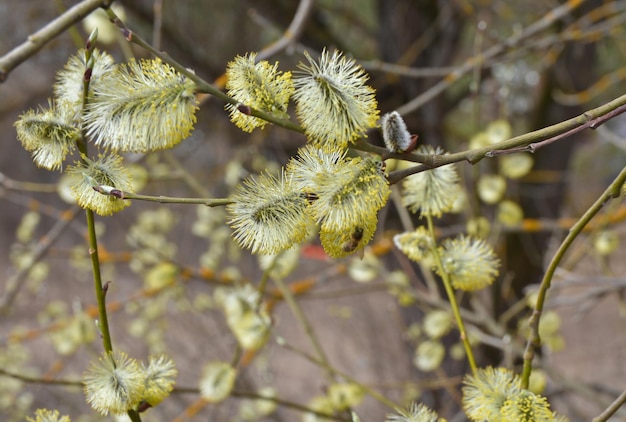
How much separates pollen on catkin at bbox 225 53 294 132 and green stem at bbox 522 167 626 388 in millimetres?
276

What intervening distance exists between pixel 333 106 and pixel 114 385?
33 cm

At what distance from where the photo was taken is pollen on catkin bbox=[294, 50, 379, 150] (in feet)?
1.55

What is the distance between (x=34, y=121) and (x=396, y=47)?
2038 millimetres

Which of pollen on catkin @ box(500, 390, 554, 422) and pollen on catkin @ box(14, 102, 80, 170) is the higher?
pollen on catkin @ box(14, 102, 80, 170)

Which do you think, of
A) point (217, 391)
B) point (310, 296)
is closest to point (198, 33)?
point (310, 296)

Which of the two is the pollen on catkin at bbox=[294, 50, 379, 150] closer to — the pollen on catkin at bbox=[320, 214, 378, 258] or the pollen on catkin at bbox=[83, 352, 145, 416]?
the pollen on catkin at bbox=[320, 214, 378, 258]

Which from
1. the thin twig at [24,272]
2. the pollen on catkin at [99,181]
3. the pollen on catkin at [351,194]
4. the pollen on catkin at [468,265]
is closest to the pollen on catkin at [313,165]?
the pollen on catkin at [351,194]

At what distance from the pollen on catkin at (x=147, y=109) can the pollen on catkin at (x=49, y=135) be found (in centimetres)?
4

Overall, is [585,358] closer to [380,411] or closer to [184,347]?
[380,411]

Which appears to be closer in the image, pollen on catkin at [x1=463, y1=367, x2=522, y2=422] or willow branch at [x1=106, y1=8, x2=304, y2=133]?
willow branch at [x1=106, y1=8, x2=304, y2=133]

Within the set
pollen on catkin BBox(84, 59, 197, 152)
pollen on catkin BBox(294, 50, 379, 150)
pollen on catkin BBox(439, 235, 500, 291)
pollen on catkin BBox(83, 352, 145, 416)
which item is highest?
pollen on catkin BBox(439, 235, 500, 291)

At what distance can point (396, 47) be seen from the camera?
94.1 inches

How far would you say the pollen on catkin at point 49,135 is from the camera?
1.70ft

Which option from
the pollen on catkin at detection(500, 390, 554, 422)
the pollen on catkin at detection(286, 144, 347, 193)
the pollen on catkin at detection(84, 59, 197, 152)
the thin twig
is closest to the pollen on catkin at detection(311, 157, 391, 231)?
the pollen on catkin at detection(286, 144, 347, 193)
